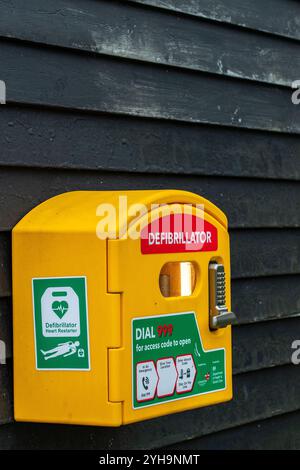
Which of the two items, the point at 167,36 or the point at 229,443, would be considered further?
the point at 229,443

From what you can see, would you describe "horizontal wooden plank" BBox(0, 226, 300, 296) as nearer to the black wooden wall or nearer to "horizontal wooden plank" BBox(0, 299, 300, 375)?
the black wooden wall

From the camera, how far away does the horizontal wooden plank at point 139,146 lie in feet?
8.13

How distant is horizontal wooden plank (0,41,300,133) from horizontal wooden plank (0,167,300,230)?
0.65ft

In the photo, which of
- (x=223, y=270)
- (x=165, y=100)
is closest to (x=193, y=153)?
(x=165, y=100)

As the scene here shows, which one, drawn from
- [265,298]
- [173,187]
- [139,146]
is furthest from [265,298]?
[139,146]

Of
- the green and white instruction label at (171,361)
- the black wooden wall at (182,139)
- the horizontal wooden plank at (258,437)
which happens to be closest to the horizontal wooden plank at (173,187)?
the black wooden wall at (182,139)

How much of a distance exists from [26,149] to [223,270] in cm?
65

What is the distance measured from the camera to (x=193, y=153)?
121 inches

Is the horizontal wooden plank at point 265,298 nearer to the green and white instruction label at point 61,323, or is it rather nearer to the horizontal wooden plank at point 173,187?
the horizontal wooden plank at point 173,187

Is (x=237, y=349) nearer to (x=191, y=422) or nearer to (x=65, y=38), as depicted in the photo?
(x=191, y=422)

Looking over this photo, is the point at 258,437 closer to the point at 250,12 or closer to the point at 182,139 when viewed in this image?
the point at 182,139

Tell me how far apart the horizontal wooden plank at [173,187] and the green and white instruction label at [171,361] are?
1.58ft

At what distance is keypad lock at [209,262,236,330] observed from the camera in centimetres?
252
